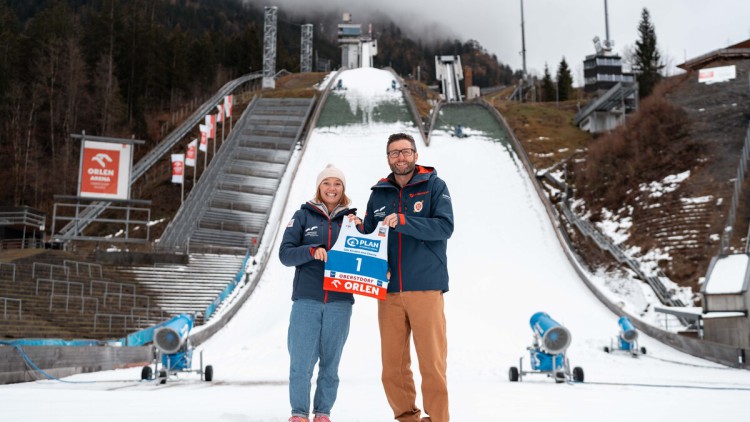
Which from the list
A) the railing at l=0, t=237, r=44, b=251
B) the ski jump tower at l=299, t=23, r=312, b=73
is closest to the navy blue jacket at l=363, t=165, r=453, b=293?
the railing at l=0, t=237, r=44, b=251

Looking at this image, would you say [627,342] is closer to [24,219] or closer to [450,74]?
[24,219]

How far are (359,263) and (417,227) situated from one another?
46 cm

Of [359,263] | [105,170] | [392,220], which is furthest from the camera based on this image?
[105,170]

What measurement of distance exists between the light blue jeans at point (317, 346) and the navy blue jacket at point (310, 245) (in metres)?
0.06

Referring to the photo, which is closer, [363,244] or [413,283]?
[413,283]

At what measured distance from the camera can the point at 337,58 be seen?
10906 centimetres

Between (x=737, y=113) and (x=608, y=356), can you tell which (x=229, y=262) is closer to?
(x=608, y=356)

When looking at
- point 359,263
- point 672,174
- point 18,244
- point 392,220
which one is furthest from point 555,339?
point 18,244

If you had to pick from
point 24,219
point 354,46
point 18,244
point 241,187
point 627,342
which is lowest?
point 627,342

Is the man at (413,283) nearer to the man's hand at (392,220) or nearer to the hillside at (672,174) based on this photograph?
the man's hand at (392,220)

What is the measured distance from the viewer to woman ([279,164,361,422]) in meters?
3.96

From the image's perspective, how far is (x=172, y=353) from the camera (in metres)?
8.70

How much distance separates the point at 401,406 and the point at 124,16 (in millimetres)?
56035

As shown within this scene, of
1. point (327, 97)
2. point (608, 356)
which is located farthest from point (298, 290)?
point (327, 97)
